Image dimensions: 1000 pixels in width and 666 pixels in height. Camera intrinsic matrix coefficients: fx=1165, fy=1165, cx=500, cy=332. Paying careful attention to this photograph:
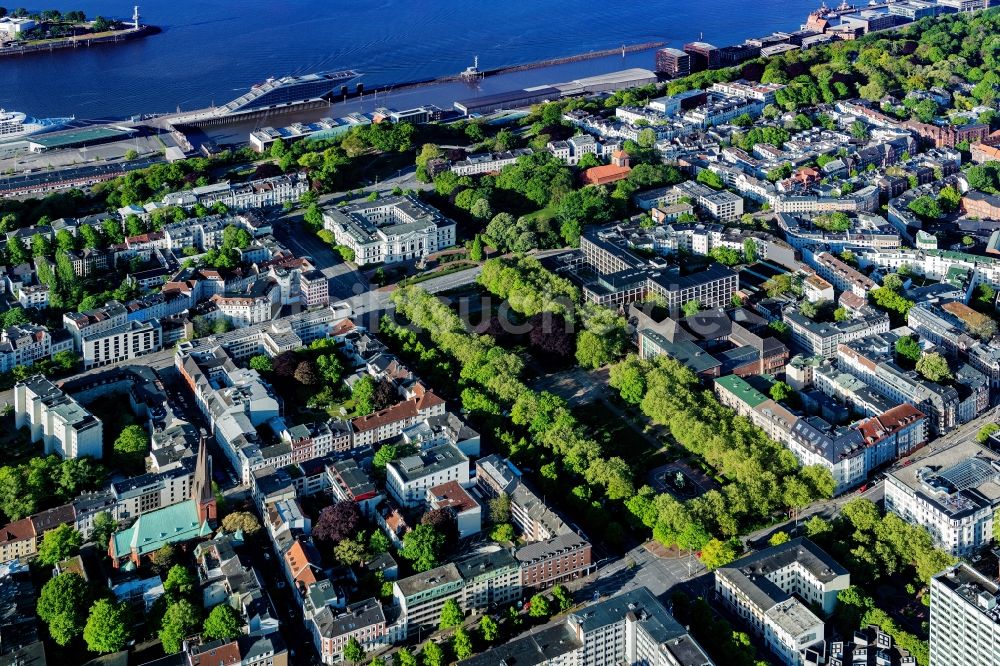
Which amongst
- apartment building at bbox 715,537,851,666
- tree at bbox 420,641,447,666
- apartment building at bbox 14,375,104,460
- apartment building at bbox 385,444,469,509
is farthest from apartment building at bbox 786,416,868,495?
apartment building at bbox 14,375,104,460

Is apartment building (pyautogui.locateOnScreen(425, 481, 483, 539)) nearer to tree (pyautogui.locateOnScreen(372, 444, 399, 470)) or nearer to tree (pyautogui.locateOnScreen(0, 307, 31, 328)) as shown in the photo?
tree (pyautogui.locateOnScreen(372, 444, 399, 470))

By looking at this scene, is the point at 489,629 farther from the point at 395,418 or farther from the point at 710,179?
the point at 710,179

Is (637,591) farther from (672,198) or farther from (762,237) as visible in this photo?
(672,198)

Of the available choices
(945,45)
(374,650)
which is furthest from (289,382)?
(945,45)

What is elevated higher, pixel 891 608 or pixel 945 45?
pixel 945 45

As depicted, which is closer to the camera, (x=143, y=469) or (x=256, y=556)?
Answer: (x=256, y=556)

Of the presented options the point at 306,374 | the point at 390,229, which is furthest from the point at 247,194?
the point at 306,374
